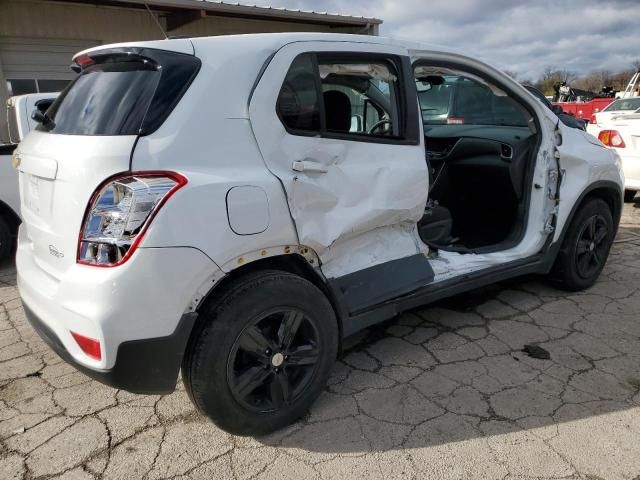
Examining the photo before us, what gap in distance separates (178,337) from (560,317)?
2.88 m

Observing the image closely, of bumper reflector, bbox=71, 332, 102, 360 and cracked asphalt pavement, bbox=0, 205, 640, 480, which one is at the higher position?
bumper reflector, bbox=71, 332, 102, 360

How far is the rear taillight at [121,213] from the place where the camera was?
6.38ft

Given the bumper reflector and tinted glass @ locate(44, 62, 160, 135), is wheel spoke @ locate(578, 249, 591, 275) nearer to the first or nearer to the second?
tinted glass @ locate(44, 62, 160, 135)

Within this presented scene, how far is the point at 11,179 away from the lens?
5078 mm

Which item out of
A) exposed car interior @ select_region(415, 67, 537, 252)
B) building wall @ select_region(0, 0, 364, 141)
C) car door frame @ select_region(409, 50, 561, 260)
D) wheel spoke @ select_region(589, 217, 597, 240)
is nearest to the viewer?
car door frame @ select_region(409, 50, 561, 260)

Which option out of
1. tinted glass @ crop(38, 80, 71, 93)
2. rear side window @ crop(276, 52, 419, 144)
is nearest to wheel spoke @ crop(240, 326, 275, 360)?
rear side window @ crop(276, 52, 419, 144)

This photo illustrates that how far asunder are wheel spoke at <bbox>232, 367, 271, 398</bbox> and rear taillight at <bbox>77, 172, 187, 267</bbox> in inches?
30.1

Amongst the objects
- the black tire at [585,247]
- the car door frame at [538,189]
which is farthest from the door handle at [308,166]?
the black tire at [585,247]

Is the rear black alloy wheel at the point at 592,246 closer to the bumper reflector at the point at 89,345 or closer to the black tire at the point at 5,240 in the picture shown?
the bumper reflector at the point at 89,345

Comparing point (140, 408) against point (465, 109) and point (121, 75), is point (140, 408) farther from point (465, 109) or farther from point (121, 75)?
point (465, 109)

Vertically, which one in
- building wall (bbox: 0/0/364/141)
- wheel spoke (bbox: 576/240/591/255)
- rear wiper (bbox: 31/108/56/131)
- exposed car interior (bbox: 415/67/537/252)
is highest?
building wall (bbox: 0/0/364/141)

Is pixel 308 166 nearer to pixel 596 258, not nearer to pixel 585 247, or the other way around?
pixel 585 247

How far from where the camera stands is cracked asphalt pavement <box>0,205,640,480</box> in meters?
2.27

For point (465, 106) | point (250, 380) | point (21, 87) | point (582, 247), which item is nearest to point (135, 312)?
point (250, 380)
